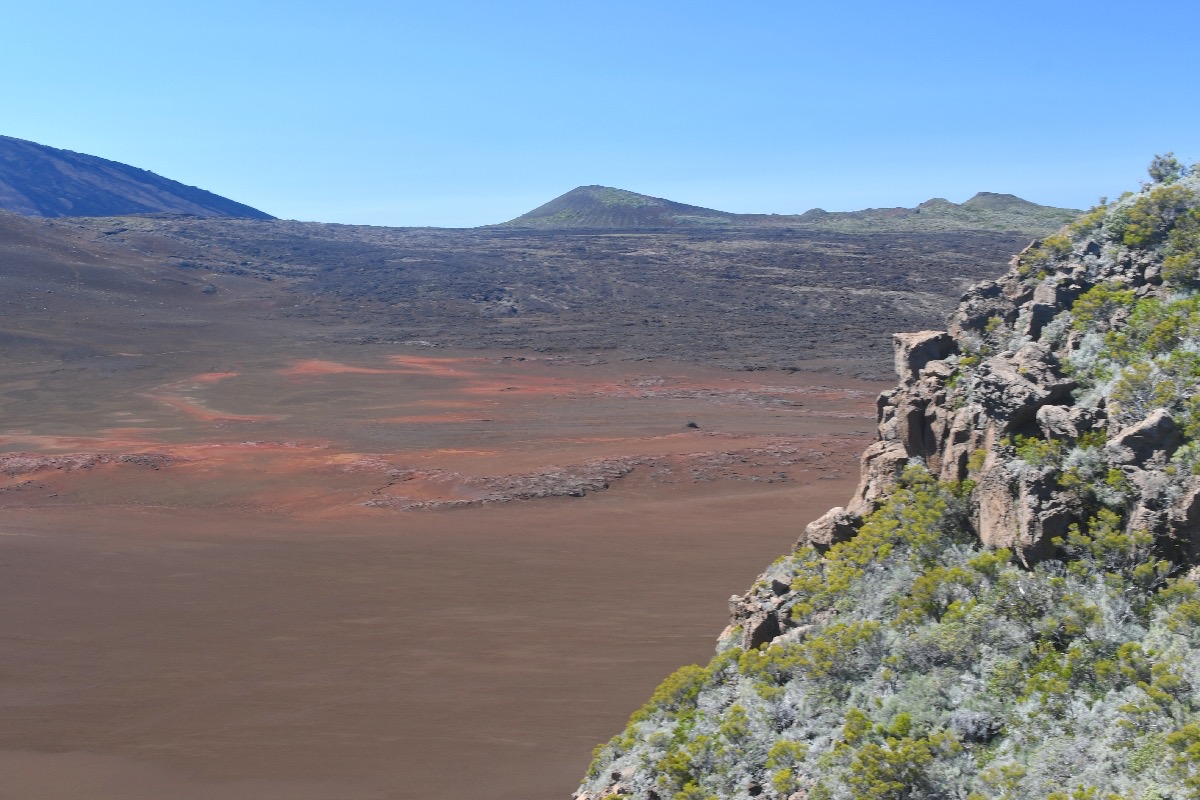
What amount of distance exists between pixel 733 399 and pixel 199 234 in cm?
5391

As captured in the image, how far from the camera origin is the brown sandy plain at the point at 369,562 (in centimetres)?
1115

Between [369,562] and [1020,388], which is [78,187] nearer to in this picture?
[369,562]

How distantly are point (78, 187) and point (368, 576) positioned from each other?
11153 cm

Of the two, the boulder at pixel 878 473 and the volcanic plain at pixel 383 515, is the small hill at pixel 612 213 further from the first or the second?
the boulder at pixel 878 473

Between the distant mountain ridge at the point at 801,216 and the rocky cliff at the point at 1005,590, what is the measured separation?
7640 cm

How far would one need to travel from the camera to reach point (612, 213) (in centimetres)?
11119

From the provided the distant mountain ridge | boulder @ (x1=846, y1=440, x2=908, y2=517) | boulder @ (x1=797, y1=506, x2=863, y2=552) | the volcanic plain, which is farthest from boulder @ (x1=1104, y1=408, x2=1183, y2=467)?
the distant mountain ridge

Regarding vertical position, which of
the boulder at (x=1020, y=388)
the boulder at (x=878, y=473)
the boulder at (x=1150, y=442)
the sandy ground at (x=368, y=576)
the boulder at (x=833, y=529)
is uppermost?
the boulder at (x=1020, y=388)

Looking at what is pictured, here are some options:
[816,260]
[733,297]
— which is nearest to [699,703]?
[733,297]

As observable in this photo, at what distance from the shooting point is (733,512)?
824 inches

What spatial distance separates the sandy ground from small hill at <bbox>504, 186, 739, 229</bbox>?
242 ft

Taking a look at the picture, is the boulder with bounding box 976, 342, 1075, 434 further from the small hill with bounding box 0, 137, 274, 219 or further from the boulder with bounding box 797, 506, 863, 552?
the small hill with bounding box 0, 137, 274, 219

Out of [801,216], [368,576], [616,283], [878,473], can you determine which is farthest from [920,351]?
[801,216]

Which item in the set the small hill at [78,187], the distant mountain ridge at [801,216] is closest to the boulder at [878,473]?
the distant mountain ridge at [801,216]
